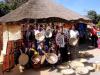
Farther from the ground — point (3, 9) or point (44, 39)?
point (3, 9)

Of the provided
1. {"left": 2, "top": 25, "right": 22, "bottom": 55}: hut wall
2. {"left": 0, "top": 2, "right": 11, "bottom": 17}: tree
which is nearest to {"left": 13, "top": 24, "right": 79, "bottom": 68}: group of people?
{"left": 2, "top": 25, "right": 22, "bottom": 55}: hut wall

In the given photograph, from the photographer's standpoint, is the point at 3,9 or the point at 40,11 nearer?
the point at 40,11

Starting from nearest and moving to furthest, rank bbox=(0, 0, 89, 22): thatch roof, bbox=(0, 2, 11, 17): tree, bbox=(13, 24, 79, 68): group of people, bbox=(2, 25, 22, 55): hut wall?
bbox=(13, 24, 79, 68): group of people → bbox=(0, 0, 89, 22): thatch roof → bbox=(2, 25, 22, 55): hut wall → bbox=(0, 2, 11, 17): tree

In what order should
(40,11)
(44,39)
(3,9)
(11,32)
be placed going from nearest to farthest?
(44,39) < (40,11) < (11,32) < (3,9)

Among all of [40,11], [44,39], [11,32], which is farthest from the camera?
[11,32]

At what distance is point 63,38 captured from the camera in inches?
410

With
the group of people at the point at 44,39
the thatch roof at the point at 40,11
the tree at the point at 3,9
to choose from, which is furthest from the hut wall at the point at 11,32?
the tree at the point at 3,9

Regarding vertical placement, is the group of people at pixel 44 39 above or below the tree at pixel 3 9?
below

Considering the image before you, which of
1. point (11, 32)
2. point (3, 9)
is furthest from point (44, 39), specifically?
point (3, 9)

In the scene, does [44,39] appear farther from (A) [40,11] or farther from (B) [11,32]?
(B) [11,32]

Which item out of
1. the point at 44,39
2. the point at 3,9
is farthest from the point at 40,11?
the point at 3,9

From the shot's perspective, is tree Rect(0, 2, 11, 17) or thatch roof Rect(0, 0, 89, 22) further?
tree Rect(0, 2, 11, 17)

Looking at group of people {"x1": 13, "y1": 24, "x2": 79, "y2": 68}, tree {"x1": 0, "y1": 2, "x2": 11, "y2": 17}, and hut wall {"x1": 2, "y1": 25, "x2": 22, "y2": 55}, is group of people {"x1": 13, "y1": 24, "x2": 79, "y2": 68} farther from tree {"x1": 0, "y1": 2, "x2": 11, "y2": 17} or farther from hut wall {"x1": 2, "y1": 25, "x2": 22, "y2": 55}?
tree {"x1": 0, "y1": 2, "x2": 11, "y2": 17}

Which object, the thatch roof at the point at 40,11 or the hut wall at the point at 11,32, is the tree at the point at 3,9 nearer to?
the hut wall at the point at 11,32
